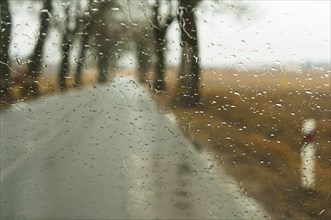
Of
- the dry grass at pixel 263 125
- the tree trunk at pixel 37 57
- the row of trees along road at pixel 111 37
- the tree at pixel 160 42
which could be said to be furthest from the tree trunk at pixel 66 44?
the dry grass at pixel 263 125

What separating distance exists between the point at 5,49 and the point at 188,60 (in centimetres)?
157

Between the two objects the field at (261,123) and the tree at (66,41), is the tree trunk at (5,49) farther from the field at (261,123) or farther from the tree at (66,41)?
the tree at (66,41)

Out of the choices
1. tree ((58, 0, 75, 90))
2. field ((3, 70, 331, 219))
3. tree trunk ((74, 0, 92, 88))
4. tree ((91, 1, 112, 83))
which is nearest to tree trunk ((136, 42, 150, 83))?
field ((3, 70, 331, 219))

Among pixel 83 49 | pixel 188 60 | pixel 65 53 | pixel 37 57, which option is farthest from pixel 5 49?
pixel 188 60

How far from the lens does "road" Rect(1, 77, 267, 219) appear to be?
4.15 metres

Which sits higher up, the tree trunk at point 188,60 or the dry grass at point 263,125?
the tree trunk at point 188,60

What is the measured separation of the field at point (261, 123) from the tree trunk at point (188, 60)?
0.07 m

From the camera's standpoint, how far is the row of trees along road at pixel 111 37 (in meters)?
4.36

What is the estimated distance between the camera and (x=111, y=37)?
14.7ft

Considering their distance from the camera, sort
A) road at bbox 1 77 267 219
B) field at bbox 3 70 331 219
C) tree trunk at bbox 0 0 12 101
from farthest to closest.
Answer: tree trunk at bbox 0 0 12 101, field at bbox 3 70 331 219, road at bbox 1 77 267 219

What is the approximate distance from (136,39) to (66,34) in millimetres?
588

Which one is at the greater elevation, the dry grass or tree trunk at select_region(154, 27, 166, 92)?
tree trunk at select_region(154, 27, 166, 92)

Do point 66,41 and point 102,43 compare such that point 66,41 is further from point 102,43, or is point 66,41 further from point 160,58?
point 160,58

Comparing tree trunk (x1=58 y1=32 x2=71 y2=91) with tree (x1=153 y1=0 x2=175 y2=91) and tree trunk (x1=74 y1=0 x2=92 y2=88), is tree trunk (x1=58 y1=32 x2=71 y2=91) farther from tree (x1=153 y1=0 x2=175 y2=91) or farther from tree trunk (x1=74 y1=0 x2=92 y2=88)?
tree (x1=153 y1=0 x2=175 y2=91)
